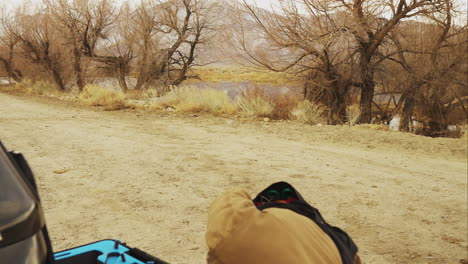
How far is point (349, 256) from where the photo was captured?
4.36 ft

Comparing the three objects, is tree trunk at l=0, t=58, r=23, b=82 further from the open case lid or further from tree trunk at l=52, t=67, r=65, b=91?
the open case lid

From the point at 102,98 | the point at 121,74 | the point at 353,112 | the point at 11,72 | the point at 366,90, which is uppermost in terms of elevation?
the point at 11,72

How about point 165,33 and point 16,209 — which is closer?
point 16,209

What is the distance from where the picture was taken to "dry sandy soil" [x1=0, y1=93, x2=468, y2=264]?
3088mm

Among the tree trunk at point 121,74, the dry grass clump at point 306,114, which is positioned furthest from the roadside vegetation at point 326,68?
the tree trunk at point 121,74

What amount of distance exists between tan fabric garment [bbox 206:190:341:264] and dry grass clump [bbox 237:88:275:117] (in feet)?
28.6

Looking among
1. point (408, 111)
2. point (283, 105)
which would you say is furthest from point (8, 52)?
point (408, 111)

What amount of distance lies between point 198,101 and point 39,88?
362 cm

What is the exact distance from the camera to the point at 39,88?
7.93 m

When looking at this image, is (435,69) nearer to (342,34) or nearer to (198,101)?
(342,34)

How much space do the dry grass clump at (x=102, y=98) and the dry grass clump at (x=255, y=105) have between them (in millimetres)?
2776

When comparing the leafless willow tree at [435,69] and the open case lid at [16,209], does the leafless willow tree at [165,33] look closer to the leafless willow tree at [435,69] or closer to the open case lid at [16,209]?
the leafless willow tree at [435,69]

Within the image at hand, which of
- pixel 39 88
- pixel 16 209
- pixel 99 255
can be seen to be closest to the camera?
pixel 16 209

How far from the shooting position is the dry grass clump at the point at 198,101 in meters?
10.1
